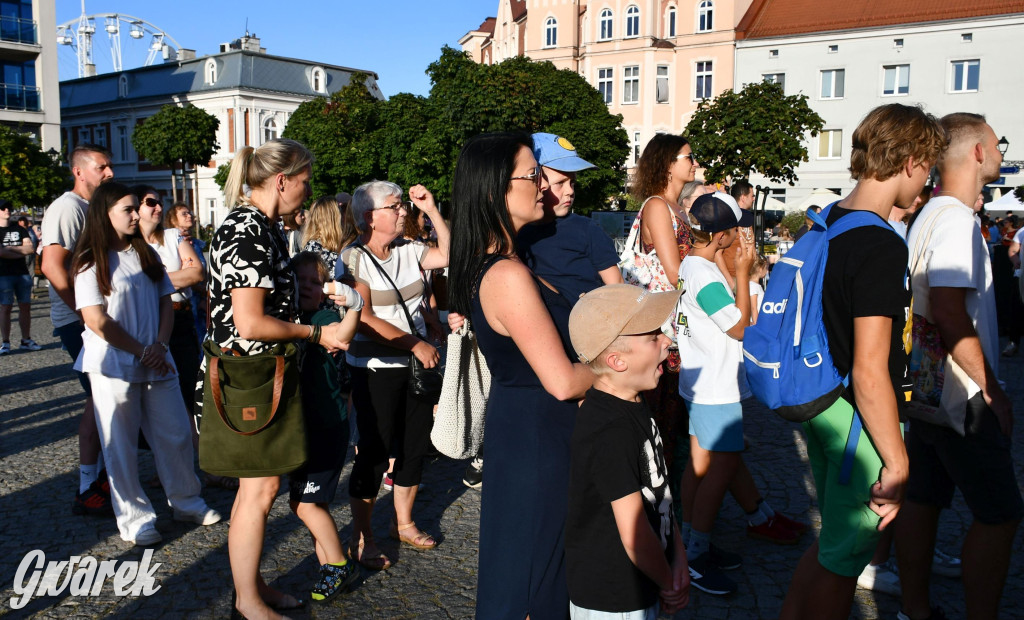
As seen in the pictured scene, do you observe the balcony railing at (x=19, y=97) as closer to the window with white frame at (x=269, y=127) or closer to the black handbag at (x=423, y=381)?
the window with white frame at (x=269, y=127)

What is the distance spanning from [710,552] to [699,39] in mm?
49933

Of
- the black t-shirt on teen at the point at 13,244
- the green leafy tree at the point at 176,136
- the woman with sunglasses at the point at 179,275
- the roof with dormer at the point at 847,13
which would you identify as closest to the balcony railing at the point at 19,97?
the green leafy tree at the point at 176,136

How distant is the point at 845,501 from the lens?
8.50 ft

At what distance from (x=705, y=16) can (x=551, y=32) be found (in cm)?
1119

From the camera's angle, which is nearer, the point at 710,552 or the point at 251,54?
the point at 710,552

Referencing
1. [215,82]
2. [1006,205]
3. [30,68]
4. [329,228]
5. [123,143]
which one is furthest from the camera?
[123,143]

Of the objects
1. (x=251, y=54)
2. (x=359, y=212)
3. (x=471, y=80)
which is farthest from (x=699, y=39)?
(x=359, y=212)

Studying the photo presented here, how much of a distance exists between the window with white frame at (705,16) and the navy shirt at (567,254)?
5018 cm

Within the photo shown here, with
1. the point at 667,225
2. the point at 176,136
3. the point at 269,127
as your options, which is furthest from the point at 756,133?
the point at 269,127

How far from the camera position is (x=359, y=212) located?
425cm

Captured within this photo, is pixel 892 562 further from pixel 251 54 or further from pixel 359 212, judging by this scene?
pixel 251 54

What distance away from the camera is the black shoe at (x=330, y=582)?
3.62 metres

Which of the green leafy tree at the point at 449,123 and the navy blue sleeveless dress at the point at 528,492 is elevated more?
the green leafy tree at the point at 449,123

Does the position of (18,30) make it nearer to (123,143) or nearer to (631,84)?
(123,143)
